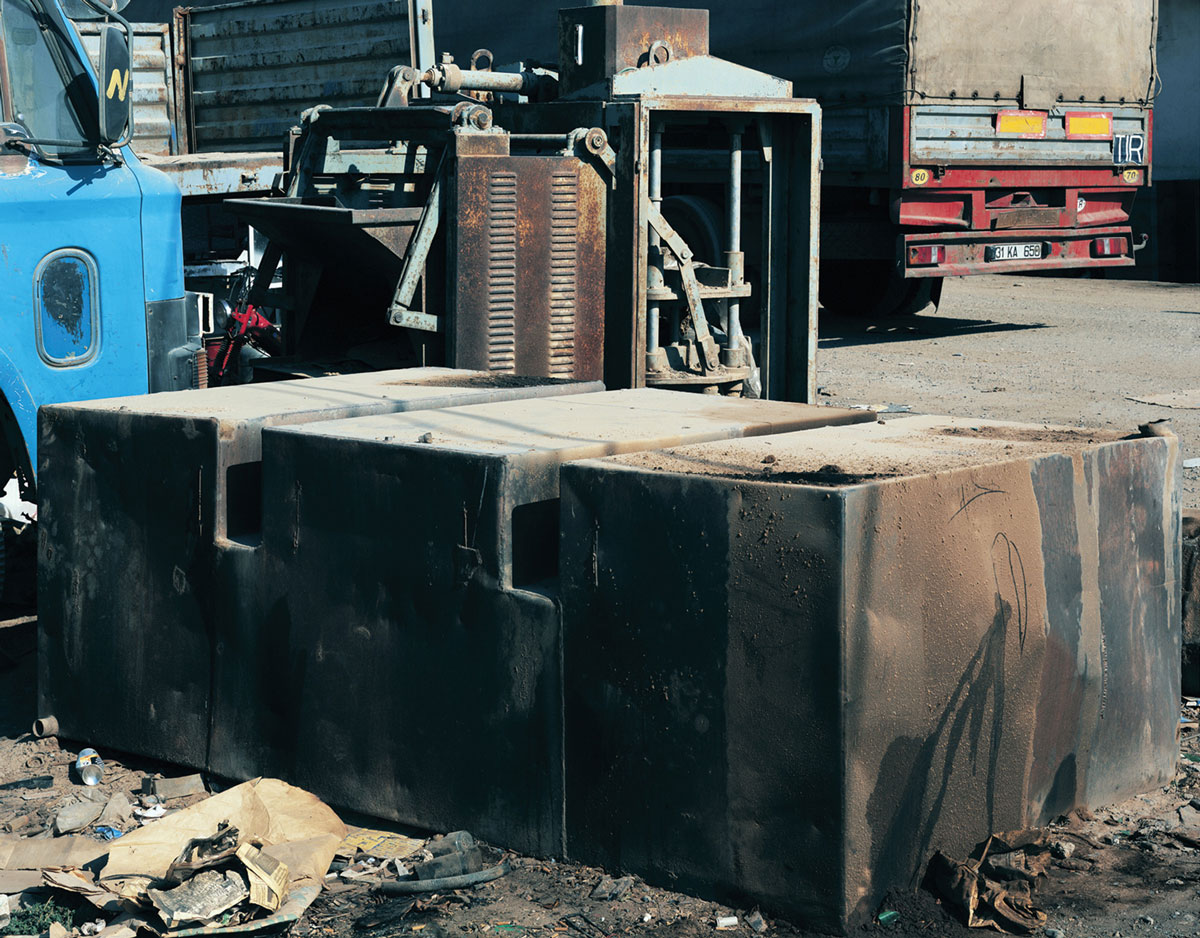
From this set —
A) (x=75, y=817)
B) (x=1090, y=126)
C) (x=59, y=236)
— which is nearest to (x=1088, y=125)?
(x=1090, y=126)

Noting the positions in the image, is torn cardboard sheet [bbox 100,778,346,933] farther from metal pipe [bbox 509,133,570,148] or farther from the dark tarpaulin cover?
the dark tarpaulin cover

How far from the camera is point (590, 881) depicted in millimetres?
3365

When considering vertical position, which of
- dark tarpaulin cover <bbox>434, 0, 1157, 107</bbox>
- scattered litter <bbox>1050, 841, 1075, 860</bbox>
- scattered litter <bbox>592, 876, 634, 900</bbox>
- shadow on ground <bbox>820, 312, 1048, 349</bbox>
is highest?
dark tarpaulin cover <bbox>434, 0, 1157, 107</bbox>

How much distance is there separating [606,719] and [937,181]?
9234 millimetres

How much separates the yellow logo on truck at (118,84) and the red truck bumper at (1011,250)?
7757mm

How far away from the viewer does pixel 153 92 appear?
10.6 m

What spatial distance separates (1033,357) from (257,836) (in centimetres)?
975

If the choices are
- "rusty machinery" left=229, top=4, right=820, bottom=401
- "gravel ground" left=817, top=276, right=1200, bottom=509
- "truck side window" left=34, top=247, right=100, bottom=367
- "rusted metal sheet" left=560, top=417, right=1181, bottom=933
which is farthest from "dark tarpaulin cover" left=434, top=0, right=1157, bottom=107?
"rusted metal sheet" left=560, top=417, right=1181, bottom=933

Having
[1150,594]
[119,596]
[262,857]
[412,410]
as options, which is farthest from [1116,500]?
[119,596]

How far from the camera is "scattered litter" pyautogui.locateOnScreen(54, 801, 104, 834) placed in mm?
3787

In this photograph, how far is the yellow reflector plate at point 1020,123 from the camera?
12.1 metres

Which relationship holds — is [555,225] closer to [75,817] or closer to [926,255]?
[75,817]

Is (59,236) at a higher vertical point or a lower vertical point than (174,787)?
higher

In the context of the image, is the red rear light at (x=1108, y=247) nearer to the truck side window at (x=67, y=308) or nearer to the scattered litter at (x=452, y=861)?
the truck side window at (x=67, y=308)
